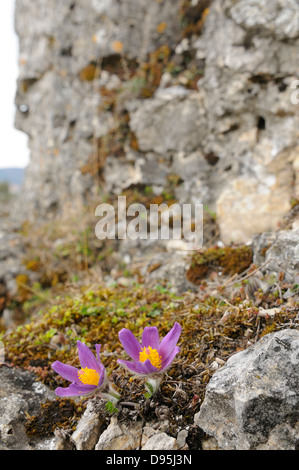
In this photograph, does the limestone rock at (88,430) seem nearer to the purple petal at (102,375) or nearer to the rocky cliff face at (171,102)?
the purple petal at (102,375)

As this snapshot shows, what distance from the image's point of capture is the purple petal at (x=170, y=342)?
181 cm


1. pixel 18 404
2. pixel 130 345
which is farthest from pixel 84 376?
pixel 18 404

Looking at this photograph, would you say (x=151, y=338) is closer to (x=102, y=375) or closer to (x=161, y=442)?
(x=102, y=375)

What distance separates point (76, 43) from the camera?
7.00m

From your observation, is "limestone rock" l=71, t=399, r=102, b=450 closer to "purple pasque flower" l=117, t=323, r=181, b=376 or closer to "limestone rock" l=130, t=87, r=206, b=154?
"purple pasque flower" l=117, t=323, r=181, b=376

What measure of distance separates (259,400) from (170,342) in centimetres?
51

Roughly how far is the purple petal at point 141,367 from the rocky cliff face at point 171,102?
2.95 m

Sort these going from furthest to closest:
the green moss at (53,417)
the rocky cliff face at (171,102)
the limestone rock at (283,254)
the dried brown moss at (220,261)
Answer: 1. the rocky cliff face at (171,102)
2. the dried brown moss at (220,261)
3. the limestone rock at (283,254)
4. the green moss at (53,417)

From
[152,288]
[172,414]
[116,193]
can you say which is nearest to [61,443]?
[172,414]

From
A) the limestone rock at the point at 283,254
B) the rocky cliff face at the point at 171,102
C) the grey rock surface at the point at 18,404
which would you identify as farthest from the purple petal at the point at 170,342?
the rocky cliff face at the point at 171,102

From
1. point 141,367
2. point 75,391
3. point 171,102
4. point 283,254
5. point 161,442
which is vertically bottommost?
point 161,442

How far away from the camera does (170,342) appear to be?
1.82 m

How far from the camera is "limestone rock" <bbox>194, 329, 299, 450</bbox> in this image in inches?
61.4
